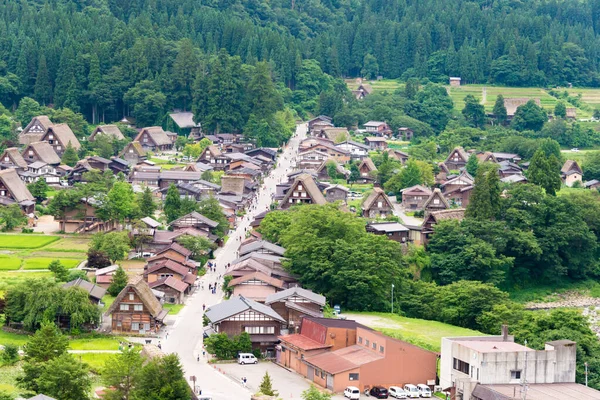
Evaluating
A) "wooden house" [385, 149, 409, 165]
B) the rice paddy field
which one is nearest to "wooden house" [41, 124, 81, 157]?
"wooden house" [385, 149, 409, 165]

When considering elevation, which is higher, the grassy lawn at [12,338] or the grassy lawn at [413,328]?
the grassy lawn at [12,338]

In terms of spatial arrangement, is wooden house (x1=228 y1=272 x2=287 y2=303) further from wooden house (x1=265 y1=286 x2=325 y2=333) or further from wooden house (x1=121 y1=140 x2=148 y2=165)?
wooden house (x1=121 y1=140 x2=148 y2=165)

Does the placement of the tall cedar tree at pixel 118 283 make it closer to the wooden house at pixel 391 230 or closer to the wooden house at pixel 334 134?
the wooden house at pixel 391 230

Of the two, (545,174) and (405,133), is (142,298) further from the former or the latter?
(405,133)

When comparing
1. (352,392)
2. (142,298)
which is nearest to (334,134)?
(142,298)

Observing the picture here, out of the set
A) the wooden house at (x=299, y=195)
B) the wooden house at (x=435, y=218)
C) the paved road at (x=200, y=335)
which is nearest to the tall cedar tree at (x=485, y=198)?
the wooden house at (x=435, y=218)

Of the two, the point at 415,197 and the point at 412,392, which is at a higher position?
the point at 415,197
